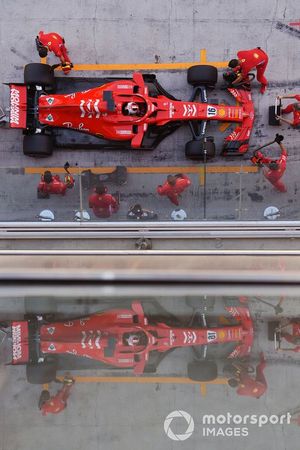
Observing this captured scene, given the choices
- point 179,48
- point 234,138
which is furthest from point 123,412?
point 179,48

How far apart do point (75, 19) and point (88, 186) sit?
3.33 metres

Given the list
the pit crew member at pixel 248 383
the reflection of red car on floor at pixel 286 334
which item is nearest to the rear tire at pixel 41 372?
the pit crew member at pixel 248 383

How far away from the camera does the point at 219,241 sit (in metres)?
4.71

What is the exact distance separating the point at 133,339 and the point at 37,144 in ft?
13.8

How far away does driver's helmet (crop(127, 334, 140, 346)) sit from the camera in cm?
271

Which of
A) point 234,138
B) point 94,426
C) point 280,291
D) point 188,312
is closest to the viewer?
point 94,426

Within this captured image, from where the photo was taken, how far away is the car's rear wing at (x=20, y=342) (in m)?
2.61

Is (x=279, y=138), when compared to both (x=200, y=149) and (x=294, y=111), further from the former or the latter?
(x=200, y=149)

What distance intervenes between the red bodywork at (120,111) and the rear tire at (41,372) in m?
4.09

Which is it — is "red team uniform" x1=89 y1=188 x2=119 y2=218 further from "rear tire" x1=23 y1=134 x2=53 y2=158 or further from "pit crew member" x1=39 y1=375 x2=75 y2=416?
"pit crew member" x1=39 y1=375 x2=75 y2=416

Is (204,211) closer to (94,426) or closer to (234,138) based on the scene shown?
(234,138)

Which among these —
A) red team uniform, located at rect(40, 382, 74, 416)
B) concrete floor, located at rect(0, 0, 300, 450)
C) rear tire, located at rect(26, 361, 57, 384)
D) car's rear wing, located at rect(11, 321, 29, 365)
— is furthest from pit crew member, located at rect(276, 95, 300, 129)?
red team uniform, located at rect(40, 382, 74, 416)

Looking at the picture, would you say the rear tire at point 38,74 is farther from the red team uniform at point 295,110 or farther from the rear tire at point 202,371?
the rear tire at point 202,371

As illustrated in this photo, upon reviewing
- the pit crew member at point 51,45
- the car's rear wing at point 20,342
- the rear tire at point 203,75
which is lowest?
the car's rear wing at point 20,342
